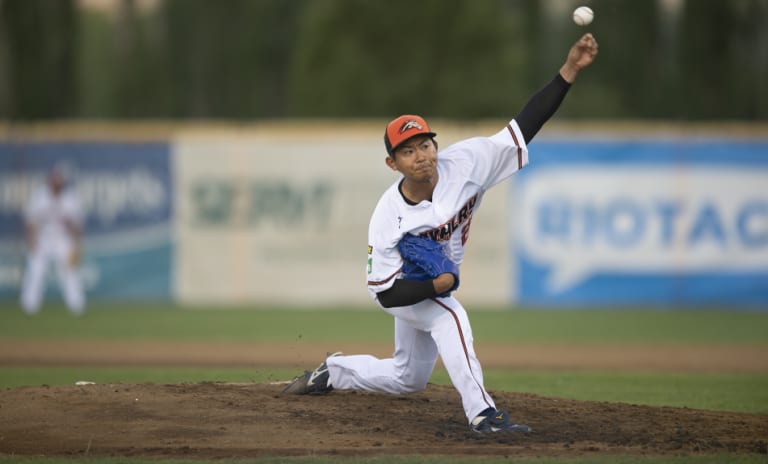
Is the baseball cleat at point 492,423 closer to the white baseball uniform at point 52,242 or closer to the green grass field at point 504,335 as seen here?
the green grass field at point 504,335

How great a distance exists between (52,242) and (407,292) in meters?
12.3

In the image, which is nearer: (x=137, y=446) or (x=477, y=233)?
(x=137, y=446)

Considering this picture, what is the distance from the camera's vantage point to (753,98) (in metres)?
35.0

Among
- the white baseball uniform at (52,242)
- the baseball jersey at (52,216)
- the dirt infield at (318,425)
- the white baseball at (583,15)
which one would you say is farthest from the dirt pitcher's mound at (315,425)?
the baseball jersey at (52,216)

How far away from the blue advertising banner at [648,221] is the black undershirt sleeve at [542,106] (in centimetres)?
1169

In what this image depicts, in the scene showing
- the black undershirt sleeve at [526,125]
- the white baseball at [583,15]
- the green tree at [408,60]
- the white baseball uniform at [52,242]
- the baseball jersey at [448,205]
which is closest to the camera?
the white baseball at [583,15]

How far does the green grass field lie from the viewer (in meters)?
8.85

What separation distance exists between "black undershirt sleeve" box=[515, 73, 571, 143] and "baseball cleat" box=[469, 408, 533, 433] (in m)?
1.65

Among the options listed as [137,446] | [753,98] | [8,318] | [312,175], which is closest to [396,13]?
[753,98]

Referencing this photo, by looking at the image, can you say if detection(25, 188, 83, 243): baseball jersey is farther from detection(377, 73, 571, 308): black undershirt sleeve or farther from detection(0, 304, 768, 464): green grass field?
detection(377, 73, 571, 308): black undershirt sleeve

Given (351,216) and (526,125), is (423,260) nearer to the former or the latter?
(526,125)

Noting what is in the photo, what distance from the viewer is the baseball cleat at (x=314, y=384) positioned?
7.53 meters

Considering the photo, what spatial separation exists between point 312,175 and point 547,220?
A: 13.3ft

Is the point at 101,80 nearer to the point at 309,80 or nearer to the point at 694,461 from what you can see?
the point at 309,80
